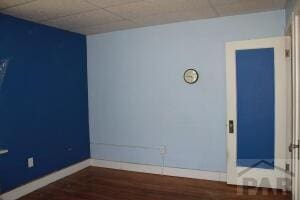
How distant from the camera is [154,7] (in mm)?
3049

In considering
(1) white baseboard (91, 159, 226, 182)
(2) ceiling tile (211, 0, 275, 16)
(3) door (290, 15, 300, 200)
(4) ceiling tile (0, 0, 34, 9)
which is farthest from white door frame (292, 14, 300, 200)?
(4) ceiling tile (0, 0, 34, 9)

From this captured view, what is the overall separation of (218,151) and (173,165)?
75cm

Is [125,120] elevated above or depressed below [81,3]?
below

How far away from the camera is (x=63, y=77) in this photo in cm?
403

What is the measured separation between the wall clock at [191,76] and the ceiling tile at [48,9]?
5.26ft

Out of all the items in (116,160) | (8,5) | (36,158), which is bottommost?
(116,160)

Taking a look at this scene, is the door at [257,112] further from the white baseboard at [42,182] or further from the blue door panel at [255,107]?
the white baseboard at [42,182]

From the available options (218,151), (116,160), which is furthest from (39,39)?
(218,151)

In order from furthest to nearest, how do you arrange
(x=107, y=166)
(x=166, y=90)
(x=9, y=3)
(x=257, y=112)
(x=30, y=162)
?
(x=107, y=166) < (x=166, y=90) < (x=30, y=162) < (x=257, y=112) < (x=9, y=3)

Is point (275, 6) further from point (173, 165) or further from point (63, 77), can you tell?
point (63, 77)

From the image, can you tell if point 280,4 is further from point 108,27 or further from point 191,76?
point 108,27

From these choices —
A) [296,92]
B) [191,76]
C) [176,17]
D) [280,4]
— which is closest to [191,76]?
[191,76]

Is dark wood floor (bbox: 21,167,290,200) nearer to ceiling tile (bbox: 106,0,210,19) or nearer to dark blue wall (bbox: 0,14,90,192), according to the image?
dark blue wall (bbox: 0,14,90,192)

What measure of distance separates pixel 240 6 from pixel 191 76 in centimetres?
114
